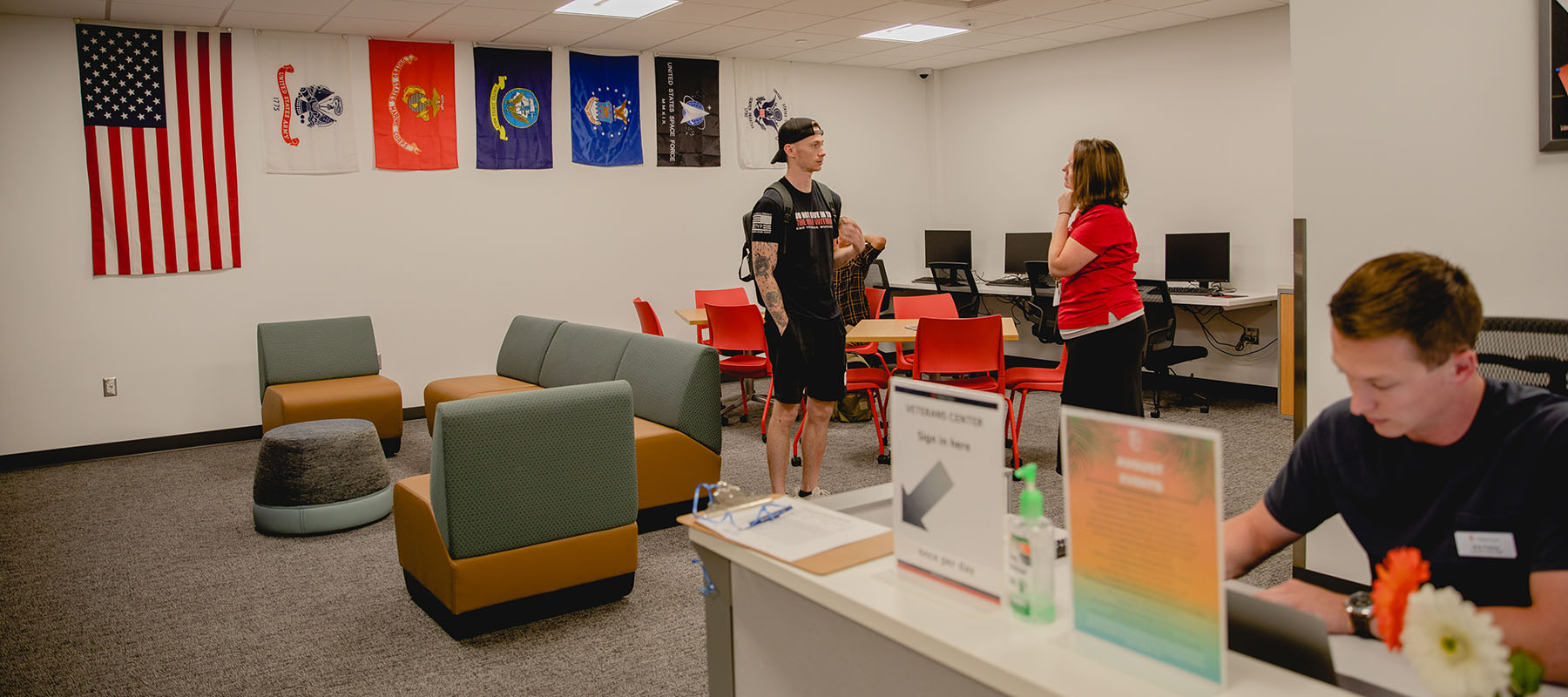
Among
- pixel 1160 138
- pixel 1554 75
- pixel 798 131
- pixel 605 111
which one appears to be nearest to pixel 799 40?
pixel 605 111

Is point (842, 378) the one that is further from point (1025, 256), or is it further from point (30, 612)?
point (1025, 256)

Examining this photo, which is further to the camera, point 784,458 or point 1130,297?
point 784,458

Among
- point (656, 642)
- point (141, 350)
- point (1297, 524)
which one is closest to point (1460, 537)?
point (1297, 524)

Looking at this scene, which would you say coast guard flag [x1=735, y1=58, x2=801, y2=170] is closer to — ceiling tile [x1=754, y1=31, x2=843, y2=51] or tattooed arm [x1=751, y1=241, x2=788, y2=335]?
ceiling tile [x1=754, y1=31, x2=843, y2=51]

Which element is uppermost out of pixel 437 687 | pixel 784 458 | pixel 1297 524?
pixel 1297 524

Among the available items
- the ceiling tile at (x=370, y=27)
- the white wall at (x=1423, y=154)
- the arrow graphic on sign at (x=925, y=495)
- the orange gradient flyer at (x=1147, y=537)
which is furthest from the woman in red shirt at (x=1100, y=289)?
the ceiling tile at (x=370, y=27)

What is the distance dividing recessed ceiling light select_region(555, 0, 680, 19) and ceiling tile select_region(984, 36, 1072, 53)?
3129mm

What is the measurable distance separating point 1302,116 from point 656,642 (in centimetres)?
265

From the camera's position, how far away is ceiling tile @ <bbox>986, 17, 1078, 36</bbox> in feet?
24.1

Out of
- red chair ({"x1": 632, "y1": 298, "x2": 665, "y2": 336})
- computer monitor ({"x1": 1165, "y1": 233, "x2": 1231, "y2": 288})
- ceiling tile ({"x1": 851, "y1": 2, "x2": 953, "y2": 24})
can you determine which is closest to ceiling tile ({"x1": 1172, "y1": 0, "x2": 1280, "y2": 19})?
computer monitor ({"x1": 1165, "y1": 233, "x2": 1231, "y2": 288})

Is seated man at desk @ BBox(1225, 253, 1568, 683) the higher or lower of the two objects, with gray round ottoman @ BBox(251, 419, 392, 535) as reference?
higher

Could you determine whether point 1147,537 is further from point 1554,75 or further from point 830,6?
point 830,6

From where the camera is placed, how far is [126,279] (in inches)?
259

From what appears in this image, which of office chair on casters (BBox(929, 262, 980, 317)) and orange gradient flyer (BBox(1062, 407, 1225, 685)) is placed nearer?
orange gradient flyer (BBox(1062, 407, 1225, 685))
